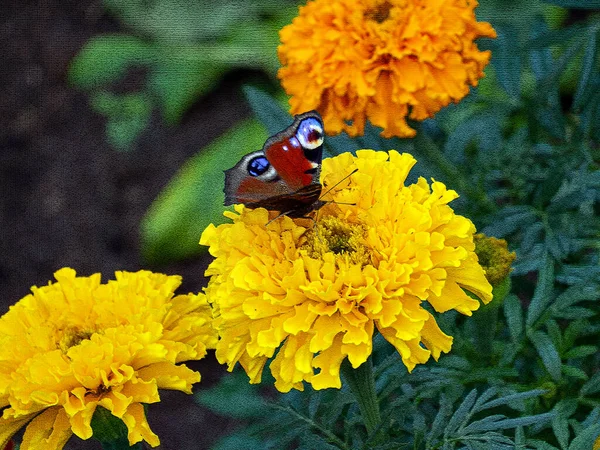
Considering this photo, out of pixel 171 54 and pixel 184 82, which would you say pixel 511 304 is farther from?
pixel 171 54

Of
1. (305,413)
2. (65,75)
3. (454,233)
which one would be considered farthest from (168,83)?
(454,233)

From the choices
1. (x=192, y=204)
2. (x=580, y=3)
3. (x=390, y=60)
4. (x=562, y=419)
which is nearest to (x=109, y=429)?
(x=562, y=419)

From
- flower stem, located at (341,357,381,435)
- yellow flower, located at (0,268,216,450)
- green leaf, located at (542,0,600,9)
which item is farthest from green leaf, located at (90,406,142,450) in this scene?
green leaf, located at (542,0,600,9)

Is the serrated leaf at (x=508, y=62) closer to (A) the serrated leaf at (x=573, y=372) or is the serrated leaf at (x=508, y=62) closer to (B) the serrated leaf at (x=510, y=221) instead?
(B) the serrated leaf at (x=510, y=221)

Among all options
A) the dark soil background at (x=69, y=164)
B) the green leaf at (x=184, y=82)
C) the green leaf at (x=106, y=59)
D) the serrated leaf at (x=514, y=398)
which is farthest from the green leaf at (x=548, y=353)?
the green leaf at (x=106, y=59)

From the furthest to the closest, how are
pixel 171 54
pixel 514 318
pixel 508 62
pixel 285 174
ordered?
1. pixel 171 54
2. pixel 508 62
3. pixel 514 318
4. pixel 285 174

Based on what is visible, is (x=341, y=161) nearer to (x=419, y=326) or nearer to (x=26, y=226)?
(x=419, y=326)
